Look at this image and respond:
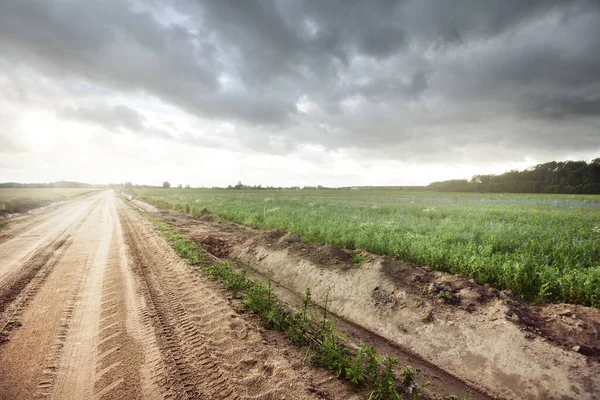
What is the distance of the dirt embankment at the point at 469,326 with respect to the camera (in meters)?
4.05

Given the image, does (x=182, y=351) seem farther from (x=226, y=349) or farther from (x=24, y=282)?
(x=24, y=282)

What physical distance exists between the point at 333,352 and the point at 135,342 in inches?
131

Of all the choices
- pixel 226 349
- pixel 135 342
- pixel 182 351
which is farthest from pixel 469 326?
pixel 135 342

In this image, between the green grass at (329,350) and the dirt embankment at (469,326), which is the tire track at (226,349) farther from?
the dirt embankment at (469,326)

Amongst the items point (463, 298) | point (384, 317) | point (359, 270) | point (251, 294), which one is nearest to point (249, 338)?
point (251, 294)

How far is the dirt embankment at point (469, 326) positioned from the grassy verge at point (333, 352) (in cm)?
81

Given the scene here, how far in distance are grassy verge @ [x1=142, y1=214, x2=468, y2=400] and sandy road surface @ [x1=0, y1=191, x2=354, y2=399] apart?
0.86 ft

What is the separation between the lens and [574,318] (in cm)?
473

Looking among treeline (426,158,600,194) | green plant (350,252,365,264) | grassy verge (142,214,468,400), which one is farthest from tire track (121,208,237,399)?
treeline (426,158,600,194)

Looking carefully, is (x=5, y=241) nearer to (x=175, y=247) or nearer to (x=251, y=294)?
(x=175, y=247)

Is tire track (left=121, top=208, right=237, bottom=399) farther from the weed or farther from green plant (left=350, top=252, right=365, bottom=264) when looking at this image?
green plant (left=350, top=252, right=365, bottom=264)

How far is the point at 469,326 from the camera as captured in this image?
516 cm

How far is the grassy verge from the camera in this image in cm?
367

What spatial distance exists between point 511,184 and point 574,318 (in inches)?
4234
